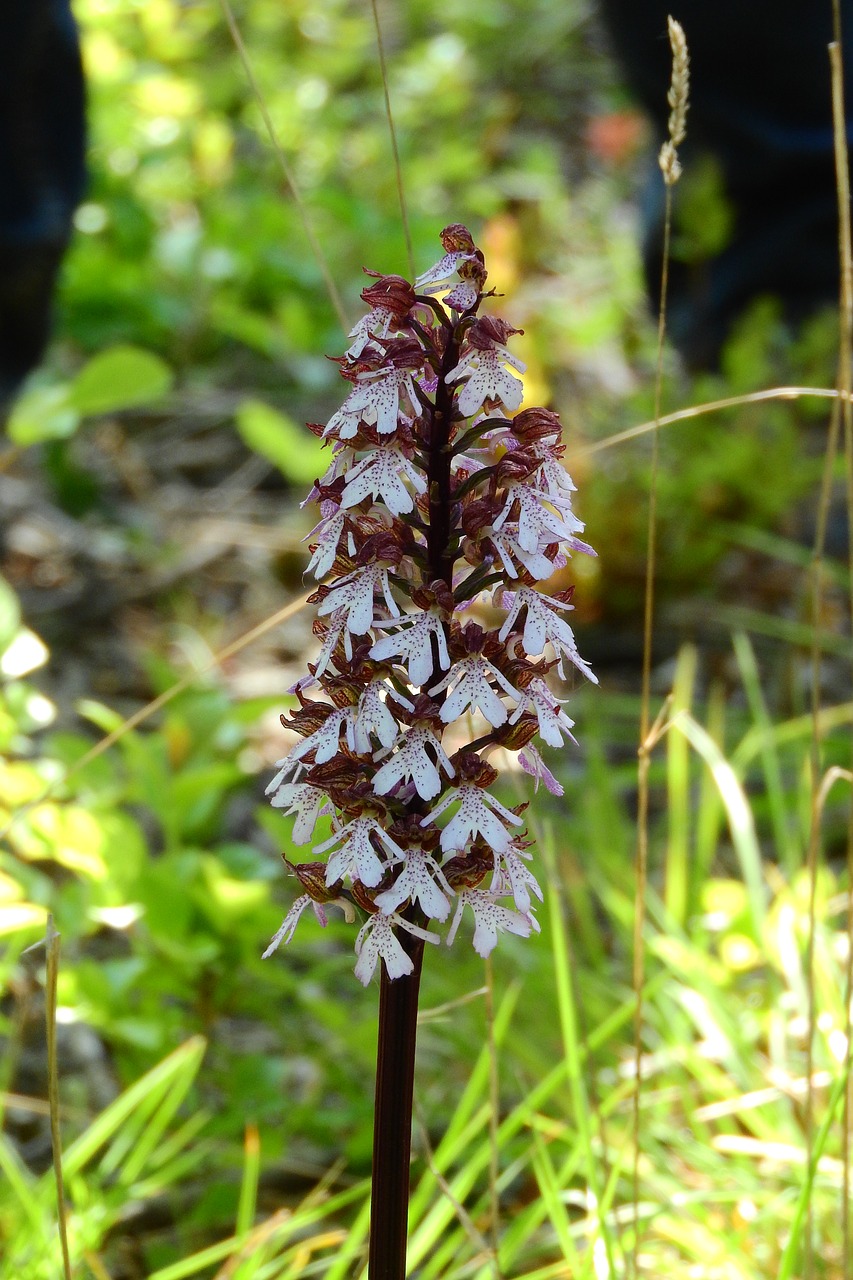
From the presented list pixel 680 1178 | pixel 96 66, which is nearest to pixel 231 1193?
pixel 680 1178

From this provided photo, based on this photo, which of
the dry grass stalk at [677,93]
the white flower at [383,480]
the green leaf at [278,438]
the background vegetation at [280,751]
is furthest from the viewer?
the green leaf at [278,438]

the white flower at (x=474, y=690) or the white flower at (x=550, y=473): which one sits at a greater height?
the white flower at (x=550, y=473)

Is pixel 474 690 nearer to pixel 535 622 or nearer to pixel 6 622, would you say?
pixel 535 622

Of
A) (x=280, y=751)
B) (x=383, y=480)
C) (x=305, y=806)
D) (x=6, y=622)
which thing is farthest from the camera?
(x=280, y=751)

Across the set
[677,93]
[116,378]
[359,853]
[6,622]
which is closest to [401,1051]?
[359,853]

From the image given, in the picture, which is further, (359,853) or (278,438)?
(278,438)

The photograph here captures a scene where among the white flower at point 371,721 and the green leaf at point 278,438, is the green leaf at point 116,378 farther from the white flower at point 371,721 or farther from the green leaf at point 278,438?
the white flower at point 371,721

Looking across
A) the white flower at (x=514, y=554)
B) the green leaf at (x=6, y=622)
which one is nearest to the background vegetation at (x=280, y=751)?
the green leaf at (x=6, y=622)
